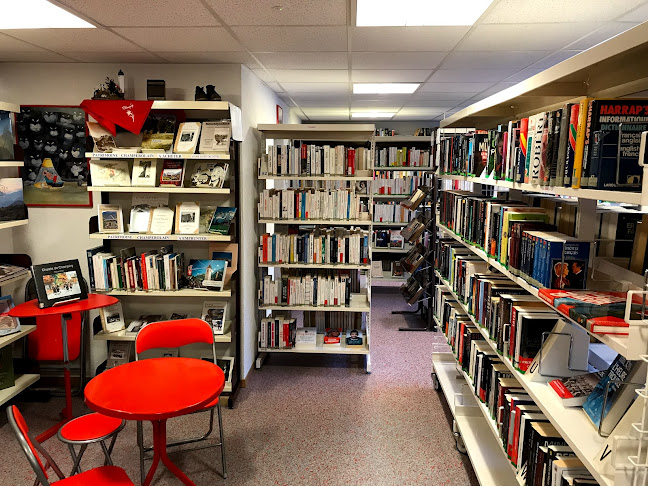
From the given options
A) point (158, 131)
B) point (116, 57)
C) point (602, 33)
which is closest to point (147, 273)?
point (158, 131)

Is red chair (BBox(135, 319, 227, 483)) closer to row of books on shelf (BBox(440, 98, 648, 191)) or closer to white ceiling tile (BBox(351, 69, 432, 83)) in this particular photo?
row of books on shelf (BBox(440, 98, 648, 191))

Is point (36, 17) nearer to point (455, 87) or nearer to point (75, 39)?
point (75, 39)

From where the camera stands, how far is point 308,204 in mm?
4230

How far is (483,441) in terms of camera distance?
9.30 ft

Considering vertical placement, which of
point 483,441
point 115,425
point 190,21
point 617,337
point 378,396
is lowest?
point 378,396

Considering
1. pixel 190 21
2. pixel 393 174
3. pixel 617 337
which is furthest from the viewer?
pixel 393 174

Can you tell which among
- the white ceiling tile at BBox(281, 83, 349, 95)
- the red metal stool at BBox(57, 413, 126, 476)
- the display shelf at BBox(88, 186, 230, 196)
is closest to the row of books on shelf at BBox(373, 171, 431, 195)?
the white ceiling tile at BBox(281, 83, 349, 95)

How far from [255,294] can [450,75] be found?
2549 millimetres

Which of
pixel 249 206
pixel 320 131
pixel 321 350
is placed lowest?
pixel 321 350

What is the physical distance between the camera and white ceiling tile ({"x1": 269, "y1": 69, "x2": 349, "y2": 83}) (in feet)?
13.4

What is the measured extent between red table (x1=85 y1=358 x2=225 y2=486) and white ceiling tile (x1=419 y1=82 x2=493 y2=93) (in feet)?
11.4

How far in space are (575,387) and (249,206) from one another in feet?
9.59

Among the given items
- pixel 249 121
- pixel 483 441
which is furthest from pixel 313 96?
pixel 483 441

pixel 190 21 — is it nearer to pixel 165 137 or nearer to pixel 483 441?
pixel 165 137
